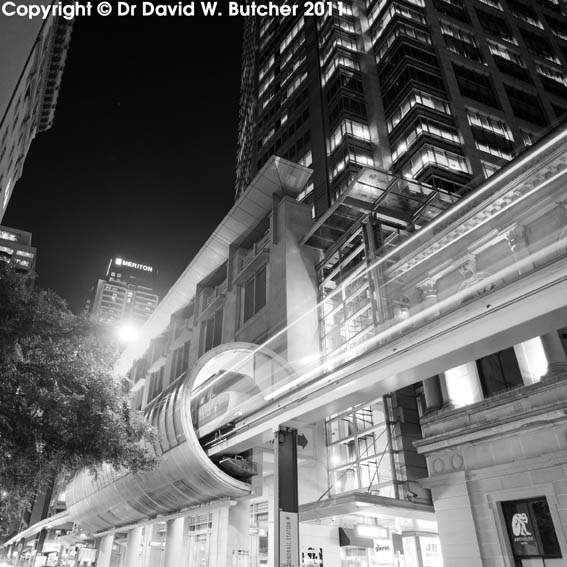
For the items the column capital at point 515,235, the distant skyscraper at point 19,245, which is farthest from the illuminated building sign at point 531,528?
the distant skyscraper at point 19,245

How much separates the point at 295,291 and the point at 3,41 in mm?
21017

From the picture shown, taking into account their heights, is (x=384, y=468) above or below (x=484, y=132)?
below

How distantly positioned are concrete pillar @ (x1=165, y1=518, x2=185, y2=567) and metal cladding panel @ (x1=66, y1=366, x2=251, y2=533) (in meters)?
0.92

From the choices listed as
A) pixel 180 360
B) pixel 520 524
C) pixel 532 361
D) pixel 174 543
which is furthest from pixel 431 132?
pixel 174 543

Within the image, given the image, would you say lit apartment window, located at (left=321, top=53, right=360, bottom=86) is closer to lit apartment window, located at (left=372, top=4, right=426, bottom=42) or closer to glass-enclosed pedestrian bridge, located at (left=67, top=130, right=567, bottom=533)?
lit apartment window, located at (left=372, top=4, right=426, bottom=42)

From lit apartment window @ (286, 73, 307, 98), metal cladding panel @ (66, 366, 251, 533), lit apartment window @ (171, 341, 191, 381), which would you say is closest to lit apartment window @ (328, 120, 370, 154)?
lit apartment window @ (286, 73, 307, 98)

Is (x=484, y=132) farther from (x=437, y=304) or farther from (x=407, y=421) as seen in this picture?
(x=437, y=304)

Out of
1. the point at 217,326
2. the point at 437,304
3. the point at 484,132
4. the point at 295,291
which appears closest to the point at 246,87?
the point at 484,132

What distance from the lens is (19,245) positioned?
140 m

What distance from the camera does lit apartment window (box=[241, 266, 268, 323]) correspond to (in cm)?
3017

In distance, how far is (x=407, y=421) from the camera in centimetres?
2016

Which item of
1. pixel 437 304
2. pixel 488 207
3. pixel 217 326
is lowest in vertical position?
pixel 437 304

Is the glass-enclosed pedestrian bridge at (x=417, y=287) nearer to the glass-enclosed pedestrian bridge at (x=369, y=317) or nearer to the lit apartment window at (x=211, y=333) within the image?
the glass-enclosed pedestrian bridge at (x=369, y=317)

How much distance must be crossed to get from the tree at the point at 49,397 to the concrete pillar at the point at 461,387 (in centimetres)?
1153
